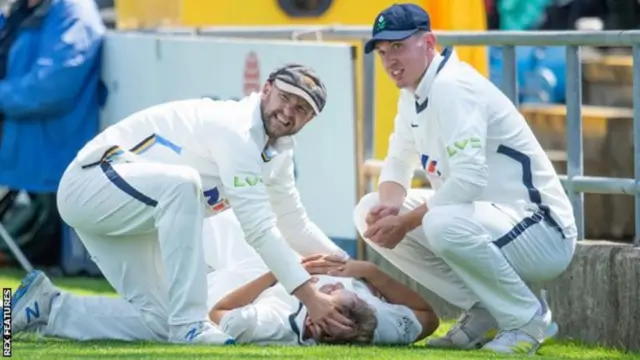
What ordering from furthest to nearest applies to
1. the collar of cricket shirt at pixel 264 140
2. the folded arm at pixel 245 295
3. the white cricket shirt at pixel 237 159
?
the folded arm at pixel 245 295, the collar of cricket shirt at pixel 264 140, the white cricket shirt at pixel 237 159

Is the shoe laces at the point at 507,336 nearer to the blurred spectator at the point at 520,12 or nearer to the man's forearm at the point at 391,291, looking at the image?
the man's forearm at the point at 391,291

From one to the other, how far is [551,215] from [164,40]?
14.9ft

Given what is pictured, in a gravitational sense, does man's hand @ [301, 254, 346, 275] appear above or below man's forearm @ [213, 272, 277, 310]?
above

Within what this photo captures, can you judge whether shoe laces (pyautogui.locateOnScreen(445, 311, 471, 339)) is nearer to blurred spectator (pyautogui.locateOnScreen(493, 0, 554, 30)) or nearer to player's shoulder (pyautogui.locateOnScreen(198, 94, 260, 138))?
player's shoulder (pyautogui.locateOnScreen(198, 94, 260, 138))

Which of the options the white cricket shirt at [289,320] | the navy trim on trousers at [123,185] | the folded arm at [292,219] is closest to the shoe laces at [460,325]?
the white cricket shirt at [289,320]

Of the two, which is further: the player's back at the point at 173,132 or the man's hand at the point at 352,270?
the man's hand at the point at 352,270

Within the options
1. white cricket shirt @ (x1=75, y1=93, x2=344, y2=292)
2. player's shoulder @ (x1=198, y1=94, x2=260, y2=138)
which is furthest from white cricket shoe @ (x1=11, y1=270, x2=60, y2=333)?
player's shoulder @ (x1=198, y1=94, x2=260, y2=138)

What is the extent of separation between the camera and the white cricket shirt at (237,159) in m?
8.01

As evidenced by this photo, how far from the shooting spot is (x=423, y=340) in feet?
28.3

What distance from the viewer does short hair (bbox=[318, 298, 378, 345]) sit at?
8217 mm

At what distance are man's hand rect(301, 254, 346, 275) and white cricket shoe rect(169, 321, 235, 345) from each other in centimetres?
56

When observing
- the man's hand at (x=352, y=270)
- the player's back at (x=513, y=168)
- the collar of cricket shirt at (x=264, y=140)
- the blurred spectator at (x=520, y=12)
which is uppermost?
the collar of cricket shirt at (x=264, y=140)

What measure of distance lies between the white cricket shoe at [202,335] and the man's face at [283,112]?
856 mm

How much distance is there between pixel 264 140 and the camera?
817cm
